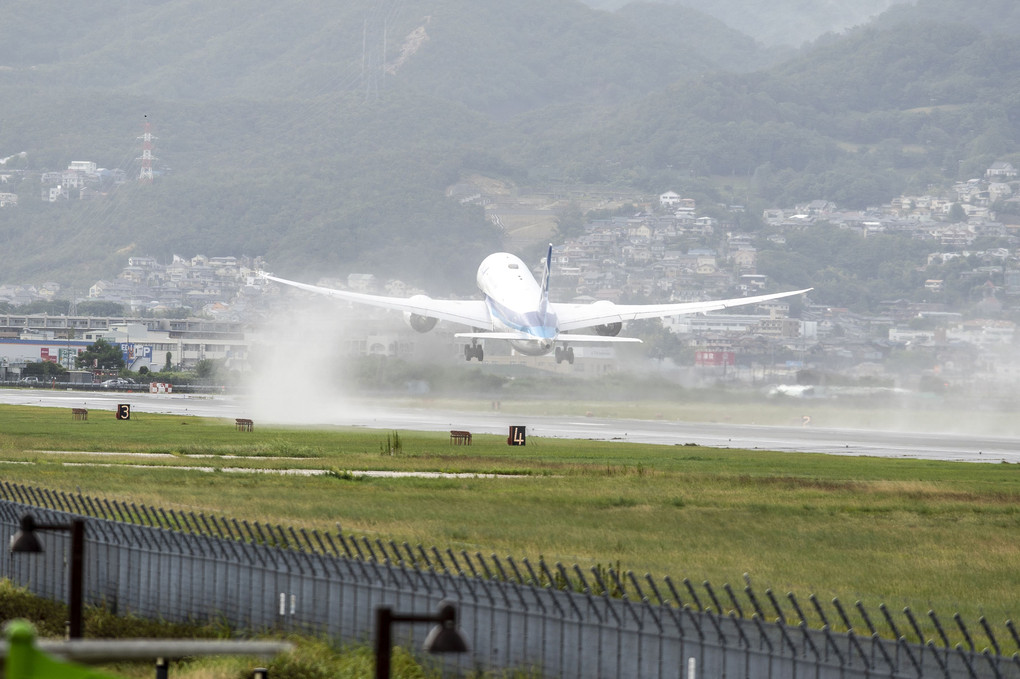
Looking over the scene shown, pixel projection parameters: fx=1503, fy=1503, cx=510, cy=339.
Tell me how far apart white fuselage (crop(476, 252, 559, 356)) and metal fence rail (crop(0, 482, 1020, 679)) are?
3196 inches

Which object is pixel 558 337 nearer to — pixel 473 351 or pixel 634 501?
pixel 473 351

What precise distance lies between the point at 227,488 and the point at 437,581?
33136 millimetres

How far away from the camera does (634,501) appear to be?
189 ft

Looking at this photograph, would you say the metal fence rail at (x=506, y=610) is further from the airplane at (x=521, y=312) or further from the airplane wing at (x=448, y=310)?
the airplane wing at (x=448, y=310)

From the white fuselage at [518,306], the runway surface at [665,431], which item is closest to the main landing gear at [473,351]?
the white fuselage at [518,306]

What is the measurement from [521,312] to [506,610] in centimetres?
9548

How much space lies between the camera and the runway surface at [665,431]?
9931cm

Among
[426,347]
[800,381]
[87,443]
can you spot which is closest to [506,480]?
[87,443]

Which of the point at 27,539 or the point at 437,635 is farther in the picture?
the point at 27,539

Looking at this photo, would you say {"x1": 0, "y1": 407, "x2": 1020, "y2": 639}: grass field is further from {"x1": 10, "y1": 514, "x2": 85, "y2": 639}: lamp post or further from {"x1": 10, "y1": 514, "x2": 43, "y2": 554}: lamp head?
{"x1": 10, "y1": 514, "x2": 43, "y2": 554}: lamp head

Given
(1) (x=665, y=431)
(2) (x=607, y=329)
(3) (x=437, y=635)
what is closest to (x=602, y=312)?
(2) (x=607, y=329)

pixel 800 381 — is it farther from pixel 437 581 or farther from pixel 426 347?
pixel 437 581

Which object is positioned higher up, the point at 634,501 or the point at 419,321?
the point at 419,321

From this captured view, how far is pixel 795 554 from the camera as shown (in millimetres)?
43094
